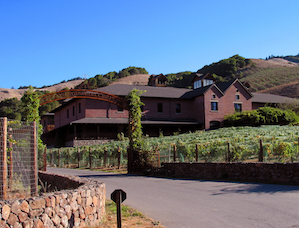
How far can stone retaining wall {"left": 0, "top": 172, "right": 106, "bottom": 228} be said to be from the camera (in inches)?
204

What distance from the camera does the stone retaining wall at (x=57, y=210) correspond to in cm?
518

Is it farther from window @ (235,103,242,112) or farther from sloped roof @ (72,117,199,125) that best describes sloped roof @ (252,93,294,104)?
sloped roof @ (72,117,199,125)

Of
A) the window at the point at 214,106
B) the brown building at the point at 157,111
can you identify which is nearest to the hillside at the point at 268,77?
the brown building at the point at 157,111

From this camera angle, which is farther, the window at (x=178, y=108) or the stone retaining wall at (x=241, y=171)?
the window at (x=178, y=108)

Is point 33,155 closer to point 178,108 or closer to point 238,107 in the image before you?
point 178,108

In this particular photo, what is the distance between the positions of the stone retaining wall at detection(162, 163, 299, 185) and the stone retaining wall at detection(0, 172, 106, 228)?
840cm

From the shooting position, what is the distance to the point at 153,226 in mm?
6934

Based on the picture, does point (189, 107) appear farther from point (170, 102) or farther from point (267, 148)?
point (267, 148)

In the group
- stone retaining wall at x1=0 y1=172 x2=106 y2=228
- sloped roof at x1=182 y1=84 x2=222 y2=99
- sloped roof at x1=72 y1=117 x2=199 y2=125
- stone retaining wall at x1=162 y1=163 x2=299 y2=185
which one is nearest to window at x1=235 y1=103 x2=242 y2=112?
sloped roof at x1=182 y1=84 x2=222 y2=99

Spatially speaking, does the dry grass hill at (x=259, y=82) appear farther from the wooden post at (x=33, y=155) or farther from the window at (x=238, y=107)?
the wooden post at (x=33, y=155)

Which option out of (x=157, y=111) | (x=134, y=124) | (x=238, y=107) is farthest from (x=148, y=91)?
(x=134, y=124)

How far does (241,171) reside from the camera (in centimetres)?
1420

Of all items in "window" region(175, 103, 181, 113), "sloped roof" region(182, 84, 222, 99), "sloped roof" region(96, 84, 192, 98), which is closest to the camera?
"sloped roof" region(96, 84, 192, 98)

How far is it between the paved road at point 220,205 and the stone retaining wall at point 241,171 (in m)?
1.03
